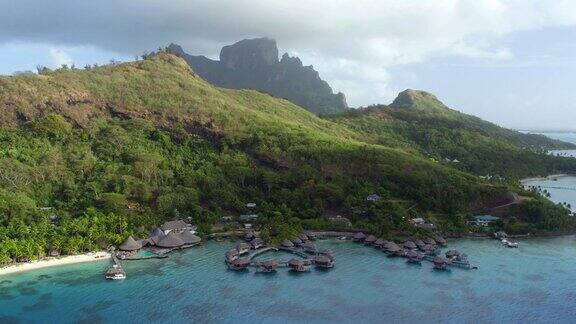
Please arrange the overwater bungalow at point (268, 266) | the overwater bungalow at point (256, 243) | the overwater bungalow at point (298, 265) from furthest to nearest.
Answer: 1. the overwater bungalow at point (256, 243)
2. the overwater bungalow at point (298, 265)
3. the overwater bungalow at point (268, 266)

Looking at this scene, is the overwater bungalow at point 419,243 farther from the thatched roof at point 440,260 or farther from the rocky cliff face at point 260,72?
the rocky cliff face at point 260,72

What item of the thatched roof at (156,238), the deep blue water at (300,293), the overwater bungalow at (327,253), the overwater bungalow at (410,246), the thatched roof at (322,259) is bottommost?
the deep blue water at (300,293)

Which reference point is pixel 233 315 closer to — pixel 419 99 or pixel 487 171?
pixel 487 171

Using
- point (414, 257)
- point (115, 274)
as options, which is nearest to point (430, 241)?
point (414, 257)

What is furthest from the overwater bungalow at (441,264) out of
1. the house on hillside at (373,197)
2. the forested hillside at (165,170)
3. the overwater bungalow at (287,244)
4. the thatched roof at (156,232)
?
the thatched roof at (156,232)

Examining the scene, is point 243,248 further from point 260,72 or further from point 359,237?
point 260,72

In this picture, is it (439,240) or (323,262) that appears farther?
(439,240)

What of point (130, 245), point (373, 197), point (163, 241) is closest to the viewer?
point (130, 245)
